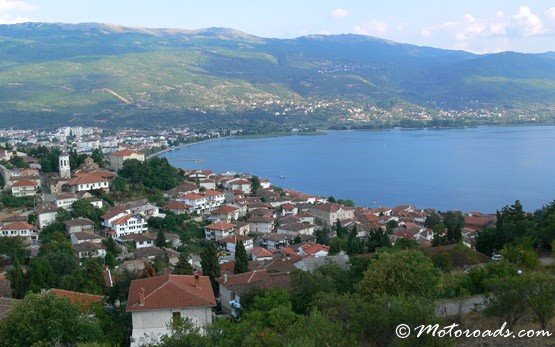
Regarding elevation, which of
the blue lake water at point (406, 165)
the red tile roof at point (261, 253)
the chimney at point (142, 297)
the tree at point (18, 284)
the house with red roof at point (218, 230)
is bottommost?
the blue lake water at point (406, 165)

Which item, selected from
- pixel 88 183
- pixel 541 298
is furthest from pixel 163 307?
pixel 88 183

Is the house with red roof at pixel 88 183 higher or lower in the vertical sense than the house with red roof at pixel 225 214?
higher

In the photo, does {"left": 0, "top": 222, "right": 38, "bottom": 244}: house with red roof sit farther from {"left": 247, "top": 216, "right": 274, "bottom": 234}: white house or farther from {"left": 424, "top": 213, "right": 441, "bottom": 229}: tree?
{"left": 424, "top": 213, "right": 441, "bottom": 229}: tree

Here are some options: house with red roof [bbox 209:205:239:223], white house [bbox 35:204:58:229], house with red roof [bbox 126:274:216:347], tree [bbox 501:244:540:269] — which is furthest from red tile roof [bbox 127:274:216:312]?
house with red roof [bbox 209:205:239:223]

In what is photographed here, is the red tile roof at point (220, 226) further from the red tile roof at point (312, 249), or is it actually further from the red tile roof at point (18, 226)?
the red tile roof at point (18, 226)

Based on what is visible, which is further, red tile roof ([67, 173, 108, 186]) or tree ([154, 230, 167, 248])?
red tile roof ([67, 173, 108, 186])

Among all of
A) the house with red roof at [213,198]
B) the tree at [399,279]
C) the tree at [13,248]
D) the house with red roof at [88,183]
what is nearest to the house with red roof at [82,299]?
the tree at [399,279]

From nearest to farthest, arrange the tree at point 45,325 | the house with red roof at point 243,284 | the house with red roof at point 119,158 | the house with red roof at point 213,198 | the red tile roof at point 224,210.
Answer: the tree at point 45,325
the house with red roof at point 243,284
the red tile roof at point 224,210
the house with red roof at point 213,198
the house with red roof at point 119,158
